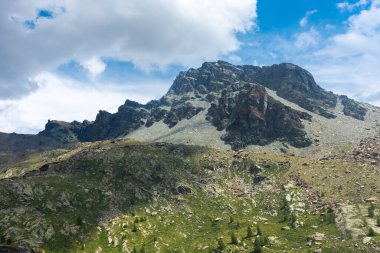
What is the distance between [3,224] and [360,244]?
167349mm

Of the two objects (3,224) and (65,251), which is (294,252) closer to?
(65,251)

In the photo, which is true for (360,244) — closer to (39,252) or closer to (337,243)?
(337,243)

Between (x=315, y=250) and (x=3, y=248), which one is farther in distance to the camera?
(x=315, y=250)

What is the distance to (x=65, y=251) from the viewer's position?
7776 inches

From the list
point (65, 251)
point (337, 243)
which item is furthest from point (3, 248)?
point (337, 243)

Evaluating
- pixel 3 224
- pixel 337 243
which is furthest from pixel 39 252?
pixel 337 243

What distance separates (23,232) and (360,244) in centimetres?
15721

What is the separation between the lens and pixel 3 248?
180750mm

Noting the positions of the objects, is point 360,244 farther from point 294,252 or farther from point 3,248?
point 3,248

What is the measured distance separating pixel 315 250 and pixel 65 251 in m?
117

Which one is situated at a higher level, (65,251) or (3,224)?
(3,224)

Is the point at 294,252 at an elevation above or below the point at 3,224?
below

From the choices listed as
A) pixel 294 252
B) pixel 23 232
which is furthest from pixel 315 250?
pixel 23 232

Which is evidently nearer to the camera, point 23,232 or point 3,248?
point 3,248
